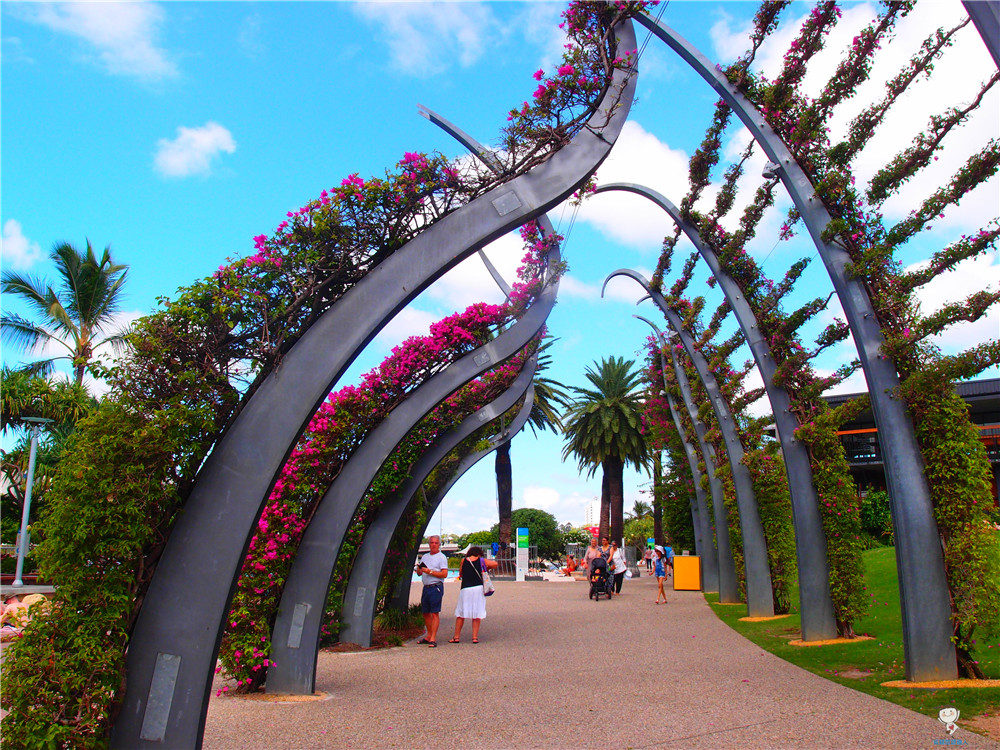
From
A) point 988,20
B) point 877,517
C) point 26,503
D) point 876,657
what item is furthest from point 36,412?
point 877,517

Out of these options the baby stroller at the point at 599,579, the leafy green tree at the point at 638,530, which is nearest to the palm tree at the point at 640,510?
the leafy green tree at the point at 638,530

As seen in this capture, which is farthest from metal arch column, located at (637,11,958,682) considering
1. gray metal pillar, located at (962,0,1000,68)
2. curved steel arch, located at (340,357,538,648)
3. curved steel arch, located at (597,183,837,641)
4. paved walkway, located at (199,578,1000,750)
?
curved steel arch, located at (340,357,538,648)

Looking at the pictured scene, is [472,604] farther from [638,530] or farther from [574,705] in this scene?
[638,530]

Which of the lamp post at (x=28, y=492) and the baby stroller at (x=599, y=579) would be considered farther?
the baby stroller at (x=599, y=579)

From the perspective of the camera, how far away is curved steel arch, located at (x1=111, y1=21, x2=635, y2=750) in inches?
163

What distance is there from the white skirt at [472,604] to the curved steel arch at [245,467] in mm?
7811

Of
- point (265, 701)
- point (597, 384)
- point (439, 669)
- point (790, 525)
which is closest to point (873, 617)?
point (790, 525)

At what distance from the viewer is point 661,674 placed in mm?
8648

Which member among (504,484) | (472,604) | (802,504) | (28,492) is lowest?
(472,604)

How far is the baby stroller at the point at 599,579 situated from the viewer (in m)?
20.6

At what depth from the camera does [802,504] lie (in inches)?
440

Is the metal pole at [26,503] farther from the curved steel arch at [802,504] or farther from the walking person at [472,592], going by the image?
the curved steel arch at [802,504]

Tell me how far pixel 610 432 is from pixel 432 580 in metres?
24.0

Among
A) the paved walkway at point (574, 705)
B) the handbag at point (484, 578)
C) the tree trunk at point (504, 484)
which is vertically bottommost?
the paved walkway at point (574, 705)
